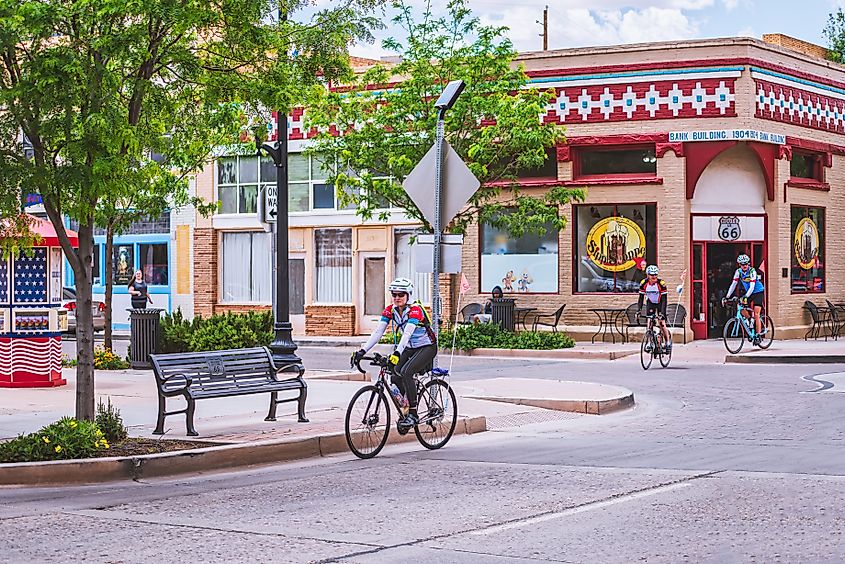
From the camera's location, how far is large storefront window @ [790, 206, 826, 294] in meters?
32.4

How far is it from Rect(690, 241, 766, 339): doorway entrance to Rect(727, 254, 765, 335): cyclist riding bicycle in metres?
3.96

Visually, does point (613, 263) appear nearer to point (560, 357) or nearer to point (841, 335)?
point (560, 357)

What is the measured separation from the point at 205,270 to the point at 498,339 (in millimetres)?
11540

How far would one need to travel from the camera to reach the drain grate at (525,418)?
1612 cm

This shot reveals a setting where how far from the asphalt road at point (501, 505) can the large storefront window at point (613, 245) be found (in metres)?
15.8

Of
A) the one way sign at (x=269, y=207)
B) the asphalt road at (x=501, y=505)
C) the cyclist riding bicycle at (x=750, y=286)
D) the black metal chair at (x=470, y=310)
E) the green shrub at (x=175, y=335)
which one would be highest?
the one way sign at (x=269, y=207)

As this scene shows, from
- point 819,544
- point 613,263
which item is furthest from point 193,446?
point 613,263

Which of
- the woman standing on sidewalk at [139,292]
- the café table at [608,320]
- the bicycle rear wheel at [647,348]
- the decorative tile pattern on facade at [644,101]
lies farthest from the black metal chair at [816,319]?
the woman standing on sidewalk at [139,292]

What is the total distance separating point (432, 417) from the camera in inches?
539

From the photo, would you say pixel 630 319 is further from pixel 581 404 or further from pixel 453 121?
pixel 581 404

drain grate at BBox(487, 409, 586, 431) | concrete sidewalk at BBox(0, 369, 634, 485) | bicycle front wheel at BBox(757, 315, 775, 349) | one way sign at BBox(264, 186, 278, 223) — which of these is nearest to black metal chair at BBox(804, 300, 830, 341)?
bicycle front wheel at BBox(757, 315, 775, 349)

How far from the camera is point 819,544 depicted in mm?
8109

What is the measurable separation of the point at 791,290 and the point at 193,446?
73.5 feet

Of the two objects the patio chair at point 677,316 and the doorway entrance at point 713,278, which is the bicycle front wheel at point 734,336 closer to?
the patio chair at point 677,316
